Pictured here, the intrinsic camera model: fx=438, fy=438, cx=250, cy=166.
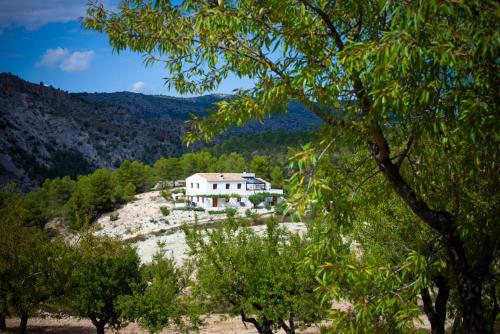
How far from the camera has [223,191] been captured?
82062 mm

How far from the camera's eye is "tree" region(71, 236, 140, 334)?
22.5m

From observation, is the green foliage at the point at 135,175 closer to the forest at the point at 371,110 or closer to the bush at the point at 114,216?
the bush at the point at 114,216

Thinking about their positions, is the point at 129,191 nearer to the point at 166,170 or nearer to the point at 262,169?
the point at 166,170

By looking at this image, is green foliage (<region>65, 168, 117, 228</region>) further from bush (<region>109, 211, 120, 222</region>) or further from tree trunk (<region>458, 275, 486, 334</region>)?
tree trunk (<region>458, 275, 486, 334</region>)

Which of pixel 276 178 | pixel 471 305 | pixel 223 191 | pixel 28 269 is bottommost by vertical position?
pixel 223 191

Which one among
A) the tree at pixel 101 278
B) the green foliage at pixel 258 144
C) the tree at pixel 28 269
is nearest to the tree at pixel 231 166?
the green foliage at pixel 258 144

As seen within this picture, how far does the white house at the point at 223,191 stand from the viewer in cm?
8100

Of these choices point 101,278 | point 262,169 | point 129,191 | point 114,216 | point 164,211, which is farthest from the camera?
point 262,169

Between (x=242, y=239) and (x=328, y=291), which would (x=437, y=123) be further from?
(x=242, y=239)

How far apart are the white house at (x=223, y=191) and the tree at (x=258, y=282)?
6322 centimetres

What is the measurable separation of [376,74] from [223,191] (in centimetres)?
7870

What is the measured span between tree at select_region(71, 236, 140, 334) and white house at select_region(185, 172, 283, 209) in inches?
2181

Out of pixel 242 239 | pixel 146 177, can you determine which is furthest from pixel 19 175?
pixel 242 239

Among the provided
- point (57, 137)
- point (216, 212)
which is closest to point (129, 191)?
point (216, 212)
